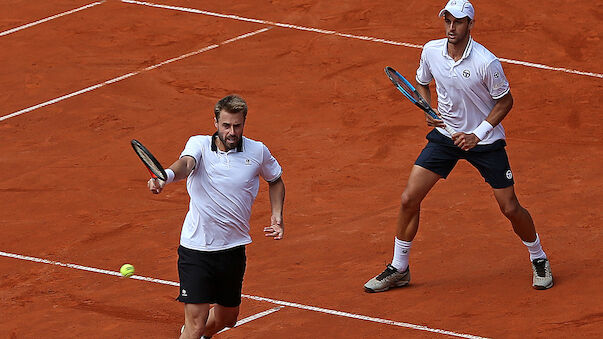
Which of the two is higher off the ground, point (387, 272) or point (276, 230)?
point (276, 230)

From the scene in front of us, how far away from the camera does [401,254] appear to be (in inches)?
412

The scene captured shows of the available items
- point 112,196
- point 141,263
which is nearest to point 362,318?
point 141,263

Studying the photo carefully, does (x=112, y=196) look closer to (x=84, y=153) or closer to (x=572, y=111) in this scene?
(x=84, y=153)

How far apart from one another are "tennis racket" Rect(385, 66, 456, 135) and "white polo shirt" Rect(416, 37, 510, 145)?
140mm

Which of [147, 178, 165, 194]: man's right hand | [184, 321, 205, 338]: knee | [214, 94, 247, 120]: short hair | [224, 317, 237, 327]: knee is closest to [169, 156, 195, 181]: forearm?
[147, 178, 165, 194]: man's right hand

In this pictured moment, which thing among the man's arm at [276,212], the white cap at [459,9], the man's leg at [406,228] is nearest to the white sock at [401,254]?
the man's leg at [406,228]

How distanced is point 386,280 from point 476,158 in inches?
54.0

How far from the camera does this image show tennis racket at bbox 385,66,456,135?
996cm

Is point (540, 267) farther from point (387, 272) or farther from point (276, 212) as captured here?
point (276, 212)

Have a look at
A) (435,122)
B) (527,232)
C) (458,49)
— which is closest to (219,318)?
(435,122)

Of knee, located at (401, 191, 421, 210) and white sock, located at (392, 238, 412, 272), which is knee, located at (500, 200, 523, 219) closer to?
knee, located at (401, 191, 421, 210)

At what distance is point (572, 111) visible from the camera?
14797 mm

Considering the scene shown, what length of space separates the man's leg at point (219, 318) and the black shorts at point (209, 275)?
110 millimetres

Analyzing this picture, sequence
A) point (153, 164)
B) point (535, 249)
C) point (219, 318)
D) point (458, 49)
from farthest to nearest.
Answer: point (535, 249)
point (458, 49)
point (219, 318)
point (153, 164)
